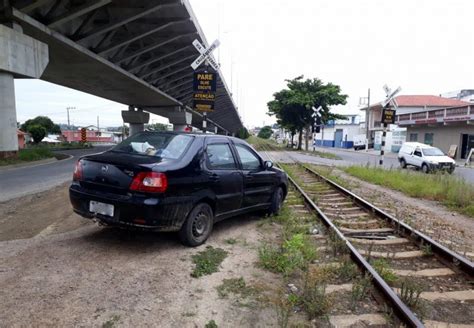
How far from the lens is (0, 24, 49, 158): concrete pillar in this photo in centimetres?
1264

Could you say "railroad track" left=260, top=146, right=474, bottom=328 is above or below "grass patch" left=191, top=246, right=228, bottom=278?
below

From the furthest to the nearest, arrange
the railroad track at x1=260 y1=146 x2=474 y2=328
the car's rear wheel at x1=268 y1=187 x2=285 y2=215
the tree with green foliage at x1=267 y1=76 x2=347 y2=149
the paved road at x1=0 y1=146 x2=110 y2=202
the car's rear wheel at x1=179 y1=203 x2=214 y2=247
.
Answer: the tree with green foliage at x1=267 y1=76 x2=347 y2=149
the paved road at x1=0 y1=146 x2=110 y2=202
the car's rear wheel at x1=268 y1=187 x2=285 y2=215
the car's rear wheel at x1=179 y1=203 x2=214 y2=247
the railroad track at x1=260 y1=146 x2=474 y2=328

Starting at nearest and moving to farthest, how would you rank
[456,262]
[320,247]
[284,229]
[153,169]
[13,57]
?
1. [153,169]
2. [456,262]
3. [320,247]
4. [284,229]
5. [13,57]

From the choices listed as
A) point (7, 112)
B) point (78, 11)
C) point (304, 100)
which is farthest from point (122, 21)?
point (304, 100)

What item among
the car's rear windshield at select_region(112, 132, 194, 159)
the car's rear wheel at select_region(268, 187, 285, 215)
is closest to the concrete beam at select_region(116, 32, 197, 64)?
the car's rear wheel at select_region(268, 187, 285, 215)

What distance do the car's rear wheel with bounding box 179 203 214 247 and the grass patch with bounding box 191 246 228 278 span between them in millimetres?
200

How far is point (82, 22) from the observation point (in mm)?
16328

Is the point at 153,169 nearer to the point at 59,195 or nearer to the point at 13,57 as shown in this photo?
the point at 59,195

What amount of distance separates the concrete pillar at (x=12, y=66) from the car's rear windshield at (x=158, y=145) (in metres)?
10.2

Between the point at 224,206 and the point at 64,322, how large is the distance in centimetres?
287

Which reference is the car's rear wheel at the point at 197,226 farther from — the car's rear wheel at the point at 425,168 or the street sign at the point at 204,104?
the car's rear wheel at the point at 425,168

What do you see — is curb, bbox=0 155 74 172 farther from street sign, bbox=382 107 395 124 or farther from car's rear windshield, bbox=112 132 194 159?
street sign, bbox=382 107 395 124

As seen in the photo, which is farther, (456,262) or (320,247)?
(320,247)

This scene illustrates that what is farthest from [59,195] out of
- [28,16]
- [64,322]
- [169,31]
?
[169,31]
